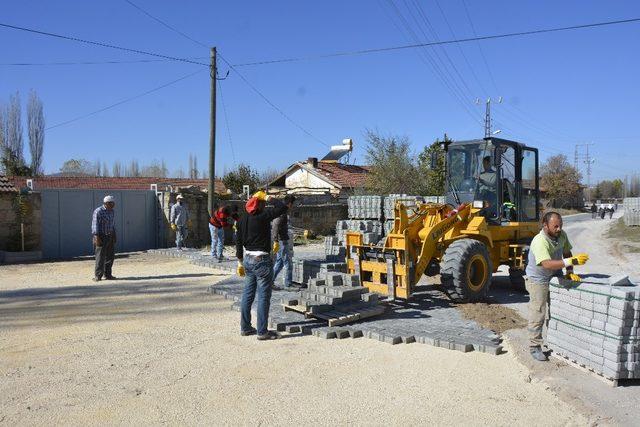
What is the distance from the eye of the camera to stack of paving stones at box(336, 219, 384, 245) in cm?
981

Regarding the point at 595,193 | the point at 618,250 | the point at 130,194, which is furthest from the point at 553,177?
the point at 130,194

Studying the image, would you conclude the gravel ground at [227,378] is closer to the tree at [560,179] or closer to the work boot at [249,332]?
the work boot at [249,332]

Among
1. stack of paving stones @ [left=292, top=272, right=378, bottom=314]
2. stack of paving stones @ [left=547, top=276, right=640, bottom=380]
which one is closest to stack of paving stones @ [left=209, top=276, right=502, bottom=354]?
stack of paving stones @ [left=292, top=272, right=378, bottom=314]

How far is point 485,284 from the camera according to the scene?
9062 mm

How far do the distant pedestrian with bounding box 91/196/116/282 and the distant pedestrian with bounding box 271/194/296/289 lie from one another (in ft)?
12.9

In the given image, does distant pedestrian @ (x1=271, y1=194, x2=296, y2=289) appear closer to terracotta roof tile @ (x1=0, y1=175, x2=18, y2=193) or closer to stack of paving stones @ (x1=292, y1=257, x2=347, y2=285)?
stack of paving stones @ (x1=292, y1=257, x2=347, y2=285)

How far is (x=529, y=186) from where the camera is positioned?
34.7ft

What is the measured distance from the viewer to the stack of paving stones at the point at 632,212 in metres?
35.6

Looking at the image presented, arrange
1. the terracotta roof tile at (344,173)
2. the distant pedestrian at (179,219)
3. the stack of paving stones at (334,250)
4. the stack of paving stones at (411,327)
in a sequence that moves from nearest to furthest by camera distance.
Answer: the stack of paving stones at (411,327) < the stack of paving stones at (334,250) < the distant pedestrian at (179,219) < the terracotta roof tile at (344,173)

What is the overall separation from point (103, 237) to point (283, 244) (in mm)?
4144

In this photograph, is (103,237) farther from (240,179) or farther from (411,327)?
(240,179)

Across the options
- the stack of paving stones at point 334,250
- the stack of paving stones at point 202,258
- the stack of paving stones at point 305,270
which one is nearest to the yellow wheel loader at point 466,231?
the stack of paving stones at point 305,270

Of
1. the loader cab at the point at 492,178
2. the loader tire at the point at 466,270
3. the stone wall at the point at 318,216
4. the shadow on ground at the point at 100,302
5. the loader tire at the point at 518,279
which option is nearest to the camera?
the shadow on ground at the point at 100,302

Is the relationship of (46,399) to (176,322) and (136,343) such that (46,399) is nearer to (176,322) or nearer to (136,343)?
(136,343)
